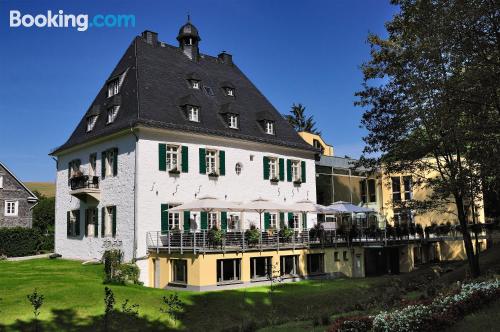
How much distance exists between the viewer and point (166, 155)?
2639cm

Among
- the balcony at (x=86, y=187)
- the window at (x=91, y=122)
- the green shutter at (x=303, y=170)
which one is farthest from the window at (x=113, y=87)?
the green shutter at (x=303, y=170)

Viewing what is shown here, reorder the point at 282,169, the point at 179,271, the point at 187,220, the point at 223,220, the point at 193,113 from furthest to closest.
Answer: the point at 282,169 < the point at 193,113 < the point at 223,220 < the point at 187,220 < the point at 179,271

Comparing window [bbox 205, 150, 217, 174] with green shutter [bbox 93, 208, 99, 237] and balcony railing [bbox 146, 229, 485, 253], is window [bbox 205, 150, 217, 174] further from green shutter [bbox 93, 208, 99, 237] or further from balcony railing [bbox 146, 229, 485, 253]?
green shutter [bbox 93, 208, 99, 237]

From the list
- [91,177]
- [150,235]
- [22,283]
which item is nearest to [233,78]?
[91,177]

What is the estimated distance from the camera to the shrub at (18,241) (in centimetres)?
3575

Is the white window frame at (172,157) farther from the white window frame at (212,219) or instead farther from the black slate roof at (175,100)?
the white window frame at (212,219)

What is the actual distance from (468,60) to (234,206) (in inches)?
506

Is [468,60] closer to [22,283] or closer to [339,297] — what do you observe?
[339,297]

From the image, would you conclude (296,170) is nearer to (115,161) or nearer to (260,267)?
(260,267)

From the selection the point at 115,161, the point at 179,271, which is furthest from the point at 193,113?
the point at 179,271

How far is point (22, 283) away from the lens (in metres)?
20.2

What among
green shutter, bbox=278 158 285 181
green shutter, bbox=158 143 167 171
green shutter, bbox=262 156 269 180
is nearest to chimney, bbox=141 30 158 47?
green shutter, bbox=158 143 167 171

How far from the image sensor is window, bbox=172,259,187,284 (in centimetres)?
2313

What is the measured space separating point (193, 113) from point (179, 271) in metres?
9.13
